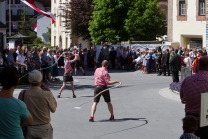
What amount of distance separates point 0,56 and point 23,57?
2168mm

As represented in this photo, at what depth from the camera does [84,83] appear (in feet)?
95.4

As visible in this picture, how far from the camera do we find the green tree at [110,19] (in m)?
50.3

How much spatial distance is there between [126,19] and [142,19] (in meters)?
1.37

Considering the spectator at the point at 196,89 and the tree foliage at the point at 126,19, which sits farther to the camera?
the tree foliage at the point at 126,19

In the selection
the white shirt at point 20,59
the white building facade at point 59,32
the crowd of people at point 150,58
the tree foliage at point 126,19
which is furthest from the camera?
the white building facade at point 59,32

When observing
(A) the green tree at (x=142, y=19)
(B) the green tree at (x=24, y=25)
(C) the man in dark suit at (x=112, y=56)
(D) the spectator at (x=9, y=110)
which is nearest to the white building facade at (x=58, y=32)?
(B) the green tree at (x=24, y=25)

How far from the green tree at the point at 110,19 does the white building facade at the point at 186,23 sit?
4.04 meters

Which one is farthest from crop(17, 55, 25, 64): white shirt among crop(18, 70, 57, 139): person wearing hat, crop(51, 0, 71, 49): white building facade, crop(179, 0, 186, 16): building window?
crop(51, 0, 71, 49): white building facade

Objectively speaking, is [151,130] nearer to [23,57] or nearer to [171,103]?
[171,103]

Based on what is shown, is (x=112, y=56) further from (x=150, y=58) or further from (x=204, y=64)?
(x=204, y=64)

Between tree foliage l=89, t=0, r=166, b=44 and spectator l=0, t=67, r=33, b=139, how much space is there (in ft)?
141

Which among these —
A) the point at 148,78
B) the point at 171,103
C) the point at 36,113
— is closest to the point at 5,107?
the point at 36,113

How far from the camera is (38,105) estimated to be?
8.55m

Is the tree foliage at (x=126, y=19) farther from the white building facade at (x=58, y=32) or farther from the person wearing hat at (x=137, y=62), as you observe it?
the white building facade at (x=58, y=32)
